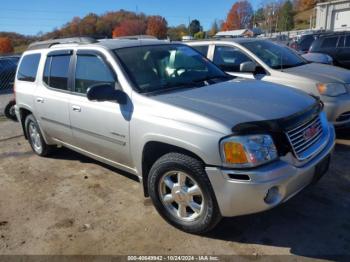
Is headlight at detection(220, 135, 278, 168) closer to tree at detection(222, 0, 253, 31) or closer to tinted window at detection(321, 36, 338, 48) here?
tinted window at detection(321, 36, 338, 48)

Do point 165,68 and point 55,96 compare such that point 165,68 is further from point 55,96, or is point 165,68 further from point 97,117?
point 55,96

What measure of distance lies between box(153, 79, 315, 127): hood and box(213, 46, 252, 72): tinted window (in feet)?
8.39

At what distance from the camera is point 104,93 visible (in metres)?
3.57

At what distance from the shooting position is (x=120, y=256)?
3188 mm

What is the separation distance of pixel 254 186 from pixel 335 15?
37.7 meters

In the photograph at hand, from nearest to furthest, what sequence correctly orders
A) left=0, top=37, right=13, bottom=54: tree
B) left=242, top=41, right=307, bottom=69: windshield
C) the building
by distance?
left=242, top=41, right=307, bottom=69: windshield, the building, left=0, top=37, right=13, bottom=54: tree

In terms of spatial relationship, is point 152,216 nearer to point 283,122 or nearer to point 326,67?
point 283,122

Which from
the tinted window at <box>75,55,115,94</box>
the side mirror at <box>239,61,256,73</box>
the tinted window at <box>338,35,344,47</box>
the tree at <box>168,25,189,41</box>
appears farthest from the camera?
the tinted window at <box>338,35,344,47</box>

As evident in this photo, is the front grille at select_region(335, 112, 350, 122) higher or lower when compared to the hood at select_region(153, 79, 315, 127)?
lower

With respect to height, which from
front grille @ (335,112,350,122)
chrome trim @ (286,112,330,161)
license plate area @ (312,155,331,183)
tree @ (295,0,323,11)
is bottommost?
front grille @ (335,112,350,122)

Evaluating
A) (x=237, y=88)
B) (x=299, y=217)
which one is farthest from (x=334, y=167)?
(x=237, y=88)

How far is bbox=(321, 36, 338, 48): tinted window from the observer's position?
38.6 ft

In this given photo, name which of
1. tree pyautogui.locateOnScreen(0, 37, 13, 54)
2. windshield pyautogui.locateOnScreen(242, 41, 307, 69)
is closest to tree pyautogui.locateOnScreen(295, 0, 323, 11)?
tree pyautogui.locateOnScreen(0, 37, 13, 54)

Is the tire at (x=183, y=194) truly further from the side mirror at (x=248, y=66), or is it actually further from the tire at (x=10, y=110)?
the tire at (x=10, y=110)
